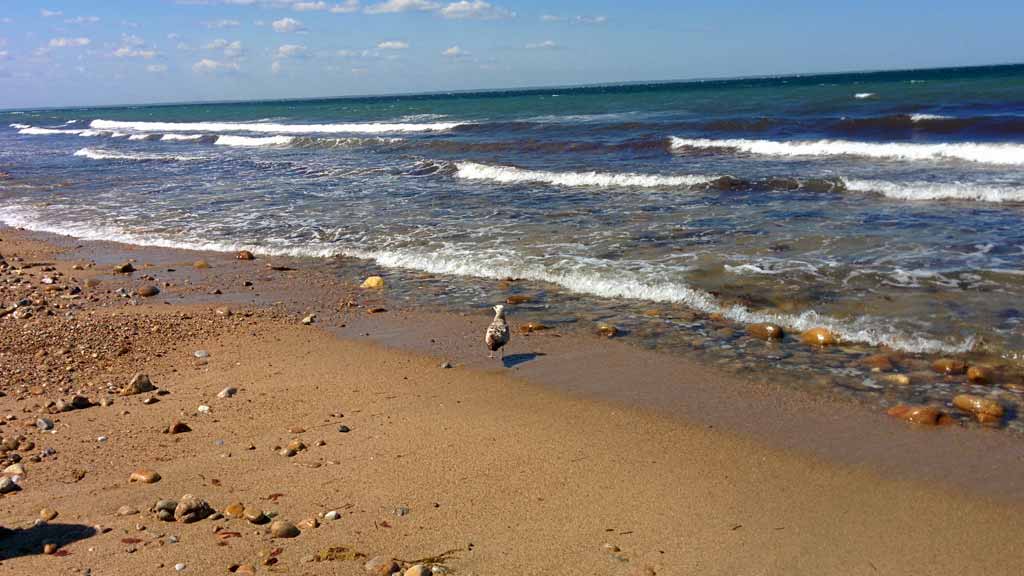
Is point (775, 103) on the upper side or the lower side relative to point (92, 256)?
upper

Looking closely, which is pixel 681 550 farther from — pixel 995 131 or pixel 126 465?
pixel 995 131

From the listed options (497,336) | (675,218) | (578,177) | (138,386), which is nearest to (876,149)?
(578,177)

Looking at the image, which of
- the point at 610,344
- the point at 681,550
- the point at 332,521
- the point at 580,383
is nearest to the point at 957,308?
the point at 610,344

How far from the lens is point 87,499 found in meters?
4.60

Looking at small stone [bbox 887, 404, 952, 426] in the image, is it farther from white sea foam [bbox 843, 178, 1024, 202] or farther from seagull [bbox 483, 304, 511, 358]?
white sea foam [bbox 843, 178, 1024, 202]

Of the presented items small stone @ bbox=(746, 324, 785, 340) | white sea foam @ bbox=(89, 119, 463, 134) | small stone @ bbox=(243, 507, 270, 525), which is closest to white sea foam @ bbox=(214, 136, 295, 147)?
white sea foam @ bbox=(89, 119, 463, 134)

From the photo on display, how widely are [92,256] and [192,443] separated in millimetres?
9069

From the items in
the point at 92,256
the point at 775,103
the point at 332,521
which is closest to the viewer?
the point at 332,521

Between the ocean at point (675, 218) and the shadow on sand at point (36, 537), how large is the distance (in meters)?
5.07

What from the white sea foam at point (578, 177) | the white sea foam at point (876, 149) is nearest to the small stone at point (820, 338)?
the white sea foam at point (578, 177)

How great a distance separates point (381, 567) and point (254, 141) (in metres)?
38.0

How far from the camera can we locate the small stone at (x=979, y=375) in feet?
20.4

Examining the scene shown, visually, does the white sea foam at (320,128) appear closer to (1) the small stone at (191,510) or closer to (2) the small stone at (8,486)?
(2) the small stone at (8,486)

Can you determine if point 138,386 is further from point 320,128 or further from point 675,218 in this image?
point 320,128
